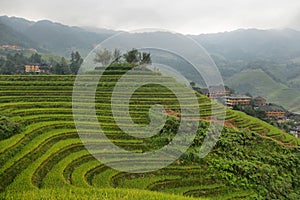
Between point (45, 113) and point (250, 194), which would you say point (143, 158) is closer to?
point (250, 194)

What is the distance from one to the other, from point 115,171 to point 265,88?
65903 mm

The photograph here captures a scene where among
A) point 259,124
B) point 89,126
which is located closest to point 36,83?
point 89,126

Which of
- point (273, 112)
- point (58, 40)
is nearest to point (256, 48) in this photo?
point (58, 40)

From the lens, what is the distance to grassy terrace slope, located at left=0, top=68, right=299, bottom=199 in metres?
6.40

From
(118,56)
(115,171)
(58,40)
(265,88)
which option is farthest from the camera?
(58,40)

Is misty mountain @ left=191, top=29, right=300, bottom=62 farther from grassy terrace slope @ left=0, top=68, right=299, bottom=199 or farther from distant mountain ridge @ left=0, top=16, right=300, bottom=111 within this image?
grassy terrace slope @ left=0, top=68, right=299, bottom=199

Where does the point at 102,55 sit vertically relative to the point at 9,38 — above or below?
below

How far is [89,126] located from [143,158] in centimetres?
274

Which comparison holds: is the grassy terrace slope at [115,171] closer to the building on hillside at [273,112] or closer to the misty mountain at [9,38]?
the building on hillside at [273,112]

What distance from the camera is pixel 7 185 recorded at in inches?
245

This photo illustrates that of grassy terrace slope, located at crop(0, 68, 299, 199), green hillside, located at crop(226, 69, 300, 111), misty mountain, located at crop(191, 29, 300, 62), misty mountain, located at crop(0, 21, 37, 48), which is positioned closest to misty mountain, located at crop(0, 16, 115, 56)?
misty mountain, located at crop(0, 21, 37, 48)

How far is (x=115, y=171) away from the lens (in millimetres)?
8000

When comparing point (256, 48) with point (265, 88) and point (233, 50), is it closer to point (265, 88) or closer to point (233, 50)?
point (233, 50)

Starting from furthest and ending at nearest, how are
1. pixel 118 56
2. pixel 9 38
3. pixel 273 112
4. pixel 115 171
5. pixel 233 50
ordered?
pixel 233 50, pixel 9 38, pixel 273 112, pixel 118 56, pixel 115 171
